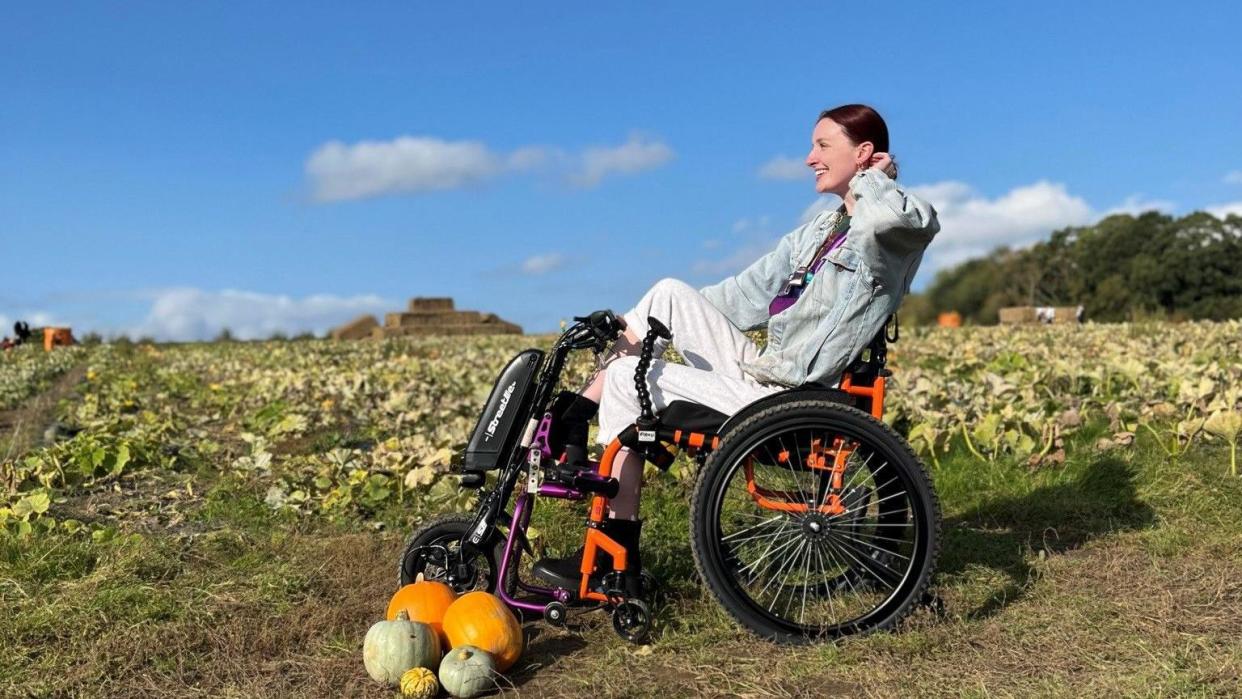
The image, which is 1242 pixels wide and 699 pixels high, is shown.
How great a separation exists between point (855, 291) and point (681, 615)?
124cm

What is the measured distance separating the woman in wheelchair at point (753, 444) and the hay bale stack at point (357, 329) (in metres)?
25.3

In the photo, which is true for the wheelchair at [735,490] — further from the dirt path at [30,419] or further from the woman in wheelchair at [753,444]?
the dirt path at [30,419]

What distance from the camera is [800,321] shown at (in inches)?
132

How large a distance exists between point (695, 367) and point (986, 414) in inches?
120

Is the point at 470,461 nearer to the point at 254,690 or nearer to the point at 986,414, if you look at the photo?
the point at 254,690

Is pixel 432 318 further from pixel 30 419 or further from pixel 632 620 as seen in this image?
pixel 632 620

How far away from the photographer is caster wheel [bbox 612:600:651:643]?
321 centimetres

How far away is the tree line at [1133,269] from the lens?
149 feet

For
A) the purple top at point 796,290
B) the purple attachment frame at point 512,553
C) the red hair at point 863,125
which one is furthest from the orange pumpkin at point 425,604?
the red hair at point 863,125

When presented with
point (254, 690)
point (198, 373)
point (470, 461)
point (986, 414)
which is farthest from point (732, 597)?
point (198, 373)

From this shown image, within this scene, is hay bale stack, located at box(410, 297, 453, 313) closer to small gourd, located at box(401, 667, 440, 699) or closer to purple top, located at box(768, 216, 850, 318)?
purple top, located at box(768, 216, 850, 318)

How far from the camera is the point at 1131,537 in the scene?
14.3 ft

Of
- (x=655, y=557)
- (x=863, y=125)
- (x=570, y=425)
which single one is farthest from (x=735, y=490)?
(x=863, y=125)

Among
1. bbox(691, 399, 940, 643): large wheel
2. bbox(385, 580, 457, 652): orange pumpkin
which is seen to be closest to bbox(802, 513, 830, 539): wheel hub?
bbox(691, 399, 940, 643): large wheel
